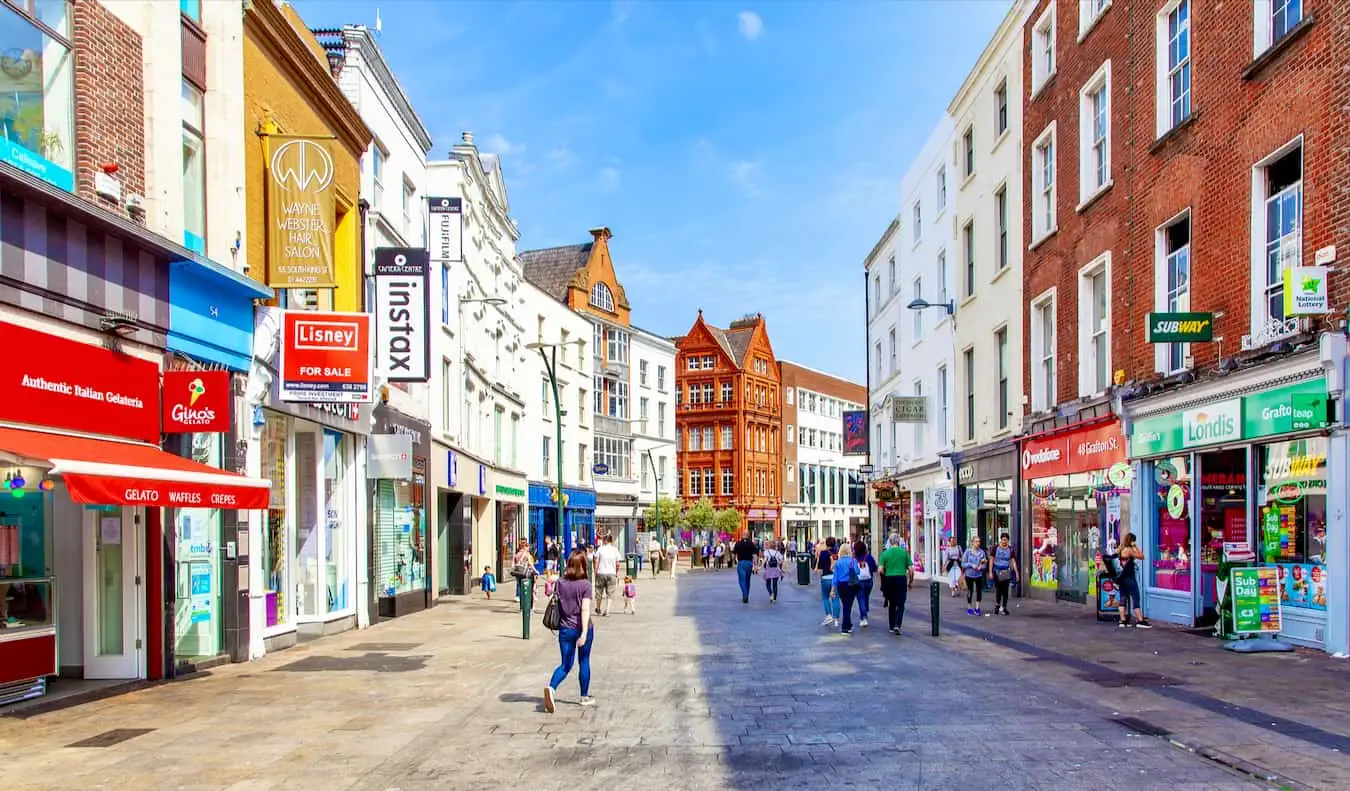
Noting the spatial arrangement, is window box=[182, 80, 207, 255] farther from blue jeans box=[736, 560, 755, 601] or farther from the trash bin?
the trash bin

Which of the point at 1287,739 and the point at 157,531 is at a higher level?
the point at 157,531

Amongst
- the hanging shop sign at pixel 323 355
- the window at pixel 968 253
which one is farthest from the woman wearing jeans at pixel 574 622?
the window at pixel 968 253

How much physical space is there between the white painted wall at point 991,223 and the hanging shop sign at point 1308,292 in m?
12.8

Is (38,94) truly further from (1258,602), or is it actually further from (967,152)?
(967,152)

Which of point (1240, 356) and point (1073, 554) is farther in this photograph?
point (1073, 554)

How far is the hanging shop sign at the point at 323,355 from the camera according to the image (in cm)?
1598

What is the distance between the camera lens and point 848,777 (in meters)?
7.72

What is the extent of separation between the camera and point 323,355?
16.0m

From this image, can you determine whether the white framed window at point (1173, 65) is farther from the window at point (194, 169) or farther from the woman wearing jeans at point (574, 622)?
the window at point (194, 169)

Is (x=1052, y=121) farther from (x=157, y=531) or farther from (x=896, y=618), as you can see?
(x=157, y=531)

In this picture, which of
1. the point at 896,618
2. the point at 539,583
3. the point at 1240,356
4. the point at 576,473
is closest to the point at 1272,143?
the point at 1240,356

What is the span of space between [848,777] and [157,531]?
29.2 feet

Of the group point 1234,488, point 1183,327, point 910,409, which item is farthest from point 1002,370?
point 1234,488

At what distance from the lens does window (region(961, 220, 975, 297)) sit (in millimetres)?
31359
